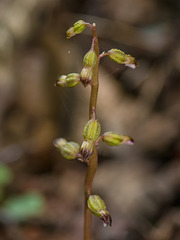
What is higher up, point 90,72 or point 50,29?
point 90,72

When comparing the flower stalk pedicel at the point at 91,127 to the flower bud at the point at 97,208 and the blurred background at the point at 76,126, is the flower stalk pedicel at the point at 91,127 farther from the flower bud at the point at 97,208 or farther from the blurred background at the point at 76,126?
the blurred background at the point at 76,126

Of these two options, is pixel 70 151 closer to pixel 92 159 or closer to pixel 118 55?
pixel 92 159

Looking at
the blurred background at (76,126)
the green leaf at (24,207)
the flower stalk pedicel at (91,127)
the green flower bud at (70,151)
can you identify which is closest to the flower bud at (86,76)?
the flower stalk pedicel at (91,127)

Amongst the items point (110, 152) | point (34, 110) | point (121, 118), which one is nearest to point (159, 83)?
point (121, 118)

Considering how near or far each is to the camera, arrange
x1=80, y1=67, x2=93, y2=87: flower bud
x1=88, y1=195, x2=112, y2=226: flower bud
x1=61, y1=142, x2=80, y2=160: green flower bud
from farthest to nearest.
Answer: x1=61, y1=142, x2=80, y2=160: green flower bud, x1=88, y1=195, x2=112, y2=226: flower bud, x1=80, y1=67, x2=93, y2=87: flower bud

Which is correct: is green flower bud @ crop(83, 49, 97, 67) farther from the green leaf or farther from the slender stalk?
the green leaf

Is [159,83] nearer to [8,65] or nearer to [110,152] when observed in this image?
[110,152]

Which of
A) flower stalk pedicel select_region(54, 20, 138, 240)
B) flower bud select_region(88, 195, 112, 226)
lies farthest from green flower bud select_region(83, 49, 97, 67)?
flower bud select_region(88, 195, 112, 226)
